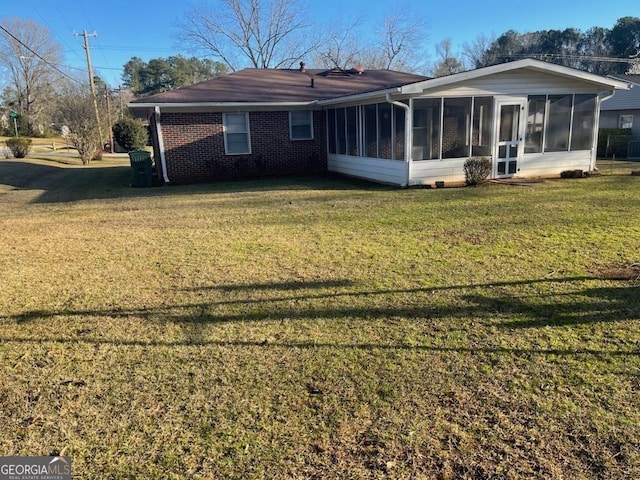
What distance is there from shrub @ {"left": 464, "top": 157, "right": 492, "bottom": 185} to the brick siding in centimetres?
572

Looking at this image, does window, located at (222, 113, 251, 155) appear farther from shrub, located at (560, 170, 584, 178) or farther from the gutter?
shrub, located at (560, 170, 584, 178)

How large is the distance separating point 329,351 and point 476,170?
9753mm

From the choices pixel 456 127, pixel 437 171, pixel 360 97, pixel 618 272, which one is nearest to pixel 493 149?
pixel 456 127

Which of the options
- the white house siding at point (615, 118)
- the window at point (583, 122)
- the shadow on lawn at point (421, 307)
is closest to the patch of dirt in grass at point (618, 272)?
the shadow on lawn at point (421, 307)

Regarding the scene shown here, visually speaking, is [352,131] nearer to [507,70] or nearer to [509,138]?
[509,138]

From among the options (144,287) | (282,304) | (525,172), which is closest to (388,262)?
(282,304)

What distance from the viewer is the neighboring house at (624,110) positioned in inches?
1030

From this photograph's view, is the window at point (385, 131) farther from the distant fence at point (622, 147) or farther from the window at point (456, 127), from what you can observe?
the distant fence at point (622, 147)

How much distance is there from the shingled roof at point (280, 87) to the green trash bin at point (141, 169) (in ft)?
5.30

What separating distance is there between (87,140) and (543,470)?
27.5 meters

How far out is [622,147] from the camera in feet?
74.5

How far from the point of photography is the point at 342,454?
2.52 m

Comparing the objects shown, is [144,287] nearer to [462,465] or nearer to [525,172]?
[462,465]

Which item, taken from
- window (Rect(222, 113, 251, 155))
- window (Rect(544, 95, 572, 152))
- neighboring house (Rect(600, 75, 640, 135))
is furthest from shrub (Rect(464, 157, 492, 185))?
neighboring house (Rect(600, 75, 640, 135))
